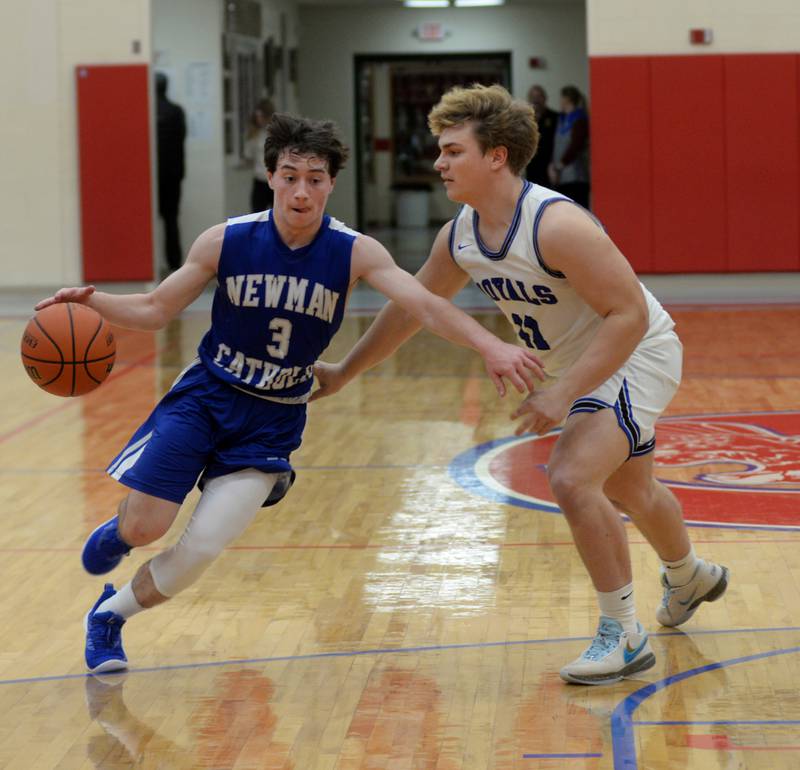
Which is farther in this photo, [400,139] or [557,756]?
[400,139]

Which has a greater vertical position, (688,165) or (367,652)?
(688,165)

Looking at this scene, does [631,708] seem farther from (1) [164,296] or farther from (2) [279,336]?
(1) [164,296]

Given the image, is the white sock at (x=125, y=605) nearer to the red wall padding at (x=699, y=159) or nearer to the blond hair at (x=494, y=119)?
the blond hair at (x=494, y=119)

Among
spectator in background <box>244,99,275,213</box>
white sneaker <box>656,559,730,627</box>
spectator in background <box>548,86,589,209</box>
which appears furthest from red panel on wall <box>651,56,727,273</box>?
white sneaker <box>656,559,730,627</box>

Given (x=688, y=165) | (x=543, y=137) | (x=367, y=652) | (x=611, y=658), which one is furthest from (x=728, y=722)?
(x=543, y=137)

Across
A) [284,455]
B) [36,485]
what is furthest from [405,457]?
[284,455]

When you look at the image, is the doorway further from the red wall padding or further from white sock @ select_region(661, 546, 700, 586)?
white sock @ select_region(661, 546, 700, 586)

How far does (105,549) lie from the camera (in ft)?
12.9

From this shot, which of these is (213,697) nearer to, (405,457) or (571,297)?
(571,297)

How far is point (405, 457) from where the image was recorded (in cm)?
674

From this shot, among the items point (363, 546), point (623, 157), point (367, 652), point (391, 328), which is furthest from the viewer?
point (623, 157)

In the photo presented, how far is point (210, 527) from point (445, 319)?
32.3 inches

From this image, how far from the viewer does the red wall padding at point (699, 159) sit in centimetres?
1325

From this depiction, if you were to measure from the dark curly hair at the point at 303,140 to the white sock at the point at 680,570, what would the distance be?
1.48 m
